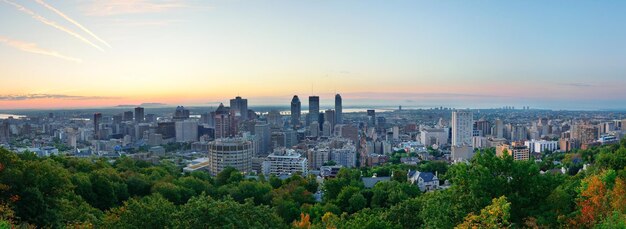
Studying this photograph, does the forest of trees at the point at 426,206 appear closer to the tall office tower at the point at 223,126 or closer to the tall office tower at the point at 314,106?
the tall office tower at the point at 223,126

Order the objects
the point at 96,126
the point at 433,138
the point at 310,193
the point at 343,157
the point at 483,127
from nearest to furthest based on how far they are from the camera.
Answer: the point at 310,193, the point at 343,157, the point at 96,126, the point at 433,138, the point at 483,127

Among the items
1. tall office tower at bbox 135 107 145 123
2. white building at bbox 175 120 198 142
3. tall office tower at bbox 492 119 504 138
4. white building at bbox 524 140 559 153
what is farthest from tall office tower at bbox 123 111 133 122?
white building at bbox 524 140 559 153

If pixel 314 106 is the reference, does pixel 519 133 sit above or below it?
below

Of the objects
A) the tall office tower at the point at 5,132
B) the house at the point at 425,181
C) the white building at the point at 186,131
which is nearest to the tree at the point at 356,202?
the house at the point at 425,181

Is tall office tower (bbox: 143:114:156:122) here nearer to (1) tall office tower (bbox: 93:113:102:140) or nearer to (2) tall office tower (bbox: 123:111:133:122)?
(2) tall office tower (bbox: 123:111:133:122)

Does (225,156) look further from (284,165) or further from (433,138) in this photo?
(433,138)

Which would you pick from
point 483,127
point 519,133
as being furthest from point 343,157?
point 483,127

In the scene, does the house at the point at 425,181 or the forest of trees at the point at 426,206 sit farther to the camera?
the house at the point at 425,181

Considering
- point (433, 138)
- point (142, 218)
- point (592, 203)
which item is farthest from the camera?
point (433, 138)
